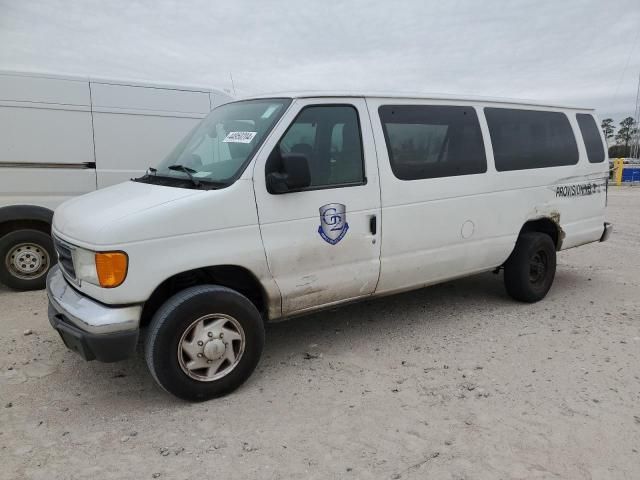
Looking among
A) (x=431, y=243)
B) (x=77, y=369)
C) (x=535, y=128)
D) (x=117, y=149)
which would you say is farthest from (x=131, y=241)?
(x=535, y=128)

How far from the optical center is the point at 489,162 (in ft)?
15.4

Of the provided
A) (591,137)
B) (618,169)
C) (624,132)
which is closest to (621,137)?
(624,132)

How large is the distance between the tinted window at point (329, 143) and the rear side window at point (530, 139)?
160 centimetres

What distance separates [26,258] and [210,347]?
3782mm

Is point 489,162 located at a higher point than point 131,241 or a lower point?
higher

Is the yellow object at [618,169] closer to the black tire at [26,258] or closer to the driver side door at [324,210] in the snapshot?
the driver side door at [324,210]

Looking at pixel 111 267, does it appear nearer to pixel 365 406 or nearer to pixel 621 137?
pixel 365 406

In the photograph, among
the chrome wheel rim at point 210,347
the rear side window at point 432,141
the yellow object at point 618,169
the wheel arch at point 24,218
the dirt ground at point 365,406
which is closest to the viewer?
the dirt ground at point 365,406

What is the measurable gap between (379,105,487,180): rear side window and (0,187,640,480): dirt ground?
4.77ft

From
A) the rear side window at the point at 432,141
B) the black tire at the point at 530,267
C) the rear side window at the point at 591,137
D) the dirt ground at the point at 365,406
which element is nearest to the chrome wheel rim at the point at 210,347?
the dirt ground at the point at 365,406

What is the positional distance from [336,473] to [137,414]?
1406 mm

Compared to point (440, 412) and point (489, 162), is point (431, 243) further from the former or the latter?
point (440, 412)

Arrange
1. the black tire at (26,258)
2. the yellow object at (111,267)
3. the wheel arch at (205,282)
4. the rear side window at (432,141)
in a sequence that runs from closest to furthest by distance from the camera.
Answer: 1. the yellow object at (111,267)
2. the wheel arch at (205,282)
3. the rear side window at (432,141)
4. the black tire at (26,258)

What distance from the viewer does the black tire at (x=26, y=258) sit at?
5824 mm
